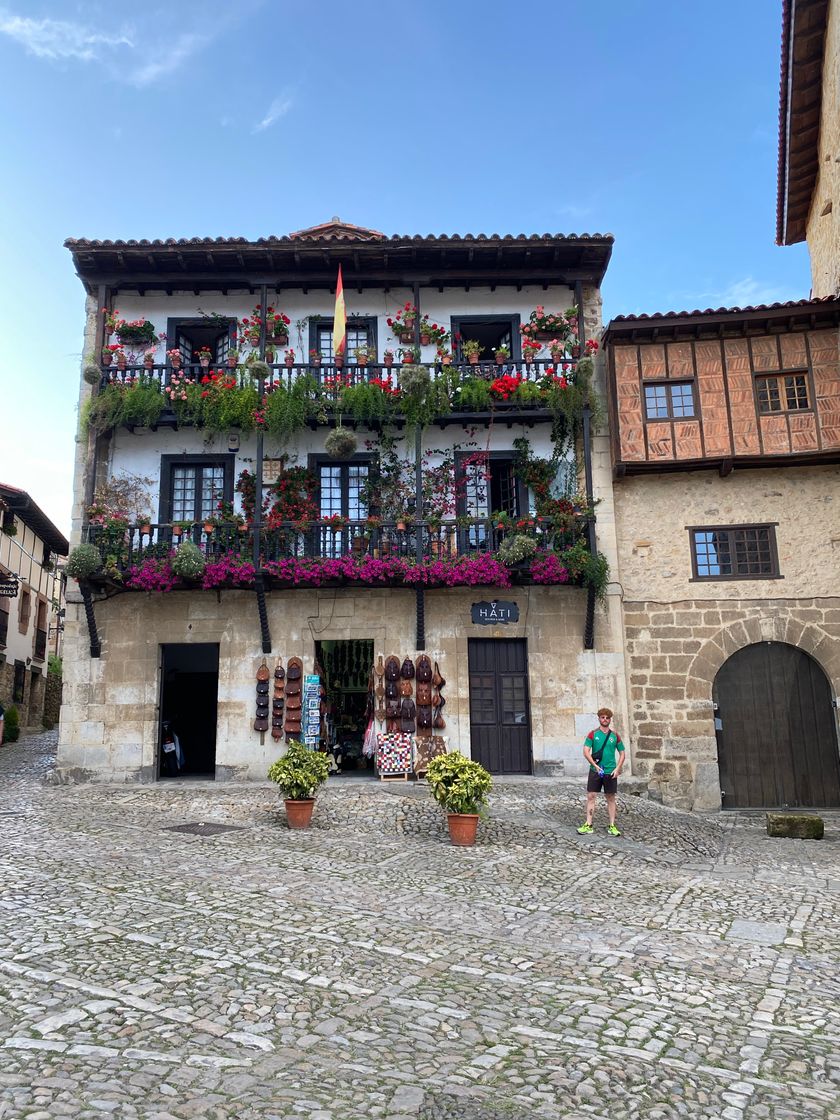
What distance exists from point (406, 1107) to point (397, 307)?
1530 cm

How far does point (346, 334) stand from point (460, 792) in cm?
1038

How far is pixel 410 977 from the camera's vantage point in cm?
547

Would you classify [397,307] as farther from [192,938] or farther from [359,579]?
[192,938]

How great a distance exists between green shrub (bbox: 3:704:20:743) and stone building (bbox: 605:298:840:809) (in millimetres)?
18318

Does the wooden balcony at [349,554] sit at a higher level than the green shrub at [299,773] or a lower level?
higher

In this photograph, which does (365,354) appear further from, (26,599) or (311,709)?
(26,599)

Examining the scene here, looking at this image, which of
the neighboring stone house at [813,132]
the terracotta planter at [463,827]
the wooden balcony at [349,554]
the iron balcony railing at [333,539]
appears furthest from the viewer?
the neighboring stone house at [813,132]

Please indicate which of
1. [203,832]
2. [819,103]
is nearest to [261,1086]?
[203,832]

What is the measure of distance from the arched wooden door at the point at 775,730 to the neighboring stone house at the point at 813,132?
7893 mm

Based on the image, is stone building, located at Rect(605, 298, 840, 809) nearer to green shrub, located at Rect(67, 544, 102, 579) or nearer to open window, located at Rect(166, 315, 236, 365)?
open window, located at Rect(166, 315, 236, 365)

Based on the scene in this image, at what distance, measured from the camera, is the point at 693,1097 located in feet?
13.0

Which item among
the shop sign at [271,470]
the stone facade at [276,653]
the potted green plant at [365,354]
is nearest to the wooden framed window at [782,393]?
the stone facade at [276,653]

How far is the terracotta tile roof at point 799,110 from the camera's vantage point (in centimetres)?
1598

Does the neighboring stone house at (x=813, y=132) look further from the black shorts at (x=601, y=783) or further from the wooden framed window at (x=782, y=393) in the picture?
the black shorts at (x=601, y=783)
